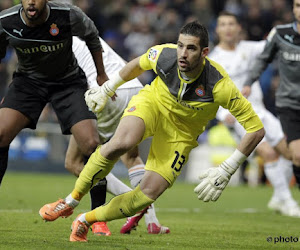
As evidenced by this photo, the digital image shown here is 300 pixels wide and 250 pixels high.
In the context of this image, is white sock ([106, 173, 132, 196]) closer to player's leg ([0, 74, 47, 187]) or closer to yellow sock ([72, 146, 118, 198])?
player's leg ([0, 74, 47, 187])

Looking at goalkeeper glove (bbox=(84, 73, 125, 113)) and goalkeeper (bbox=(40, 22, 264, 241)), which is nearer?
goalkeeper (bbox=(40, 22, 264, 241))

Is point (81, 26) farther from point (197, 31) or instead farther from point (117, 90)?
point (197, 31)

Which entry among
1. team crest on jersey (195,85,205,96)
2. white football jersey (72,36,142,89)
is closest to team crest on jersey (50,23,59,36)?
white football jersey (72,36,142,89)

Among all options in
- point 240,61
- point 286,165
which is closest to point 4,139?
point 240,61

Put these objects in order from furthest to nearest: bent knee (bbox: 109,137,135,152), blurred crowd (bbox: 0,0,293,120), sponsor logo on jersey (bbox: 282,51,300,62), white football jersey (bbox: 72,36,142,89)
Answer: blurred crowd (bbox: 0,0,293,120)
sponsor logo on jersey (bbox: 282,51,300,62)
white football jersey (bbox: 72,36,142,89)
bent knee (bbox: 109,137,135,152)

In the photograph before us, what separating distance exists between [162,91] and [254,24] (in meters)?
13.1

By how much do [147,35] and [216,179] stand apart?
1325 cm

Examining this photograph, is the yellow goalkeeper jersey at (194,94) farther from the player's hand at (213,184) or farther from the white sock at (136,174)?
the white sock at (136,174)

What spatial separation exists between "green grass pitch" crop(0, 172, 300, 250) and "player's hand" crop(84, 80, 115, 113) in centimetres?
118

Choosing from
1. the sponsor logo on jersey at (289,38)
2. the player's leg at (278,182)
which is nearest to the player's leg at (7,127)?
the sponsor logo on jersey at (289,38)

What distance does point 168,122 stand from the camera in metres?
6.60

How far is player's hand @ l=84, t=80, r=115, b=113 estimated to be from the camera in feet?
21.8

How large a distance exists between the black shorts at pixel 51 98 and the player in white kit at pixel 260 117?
4.07 metres

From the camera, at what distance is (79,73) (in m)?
7.50
